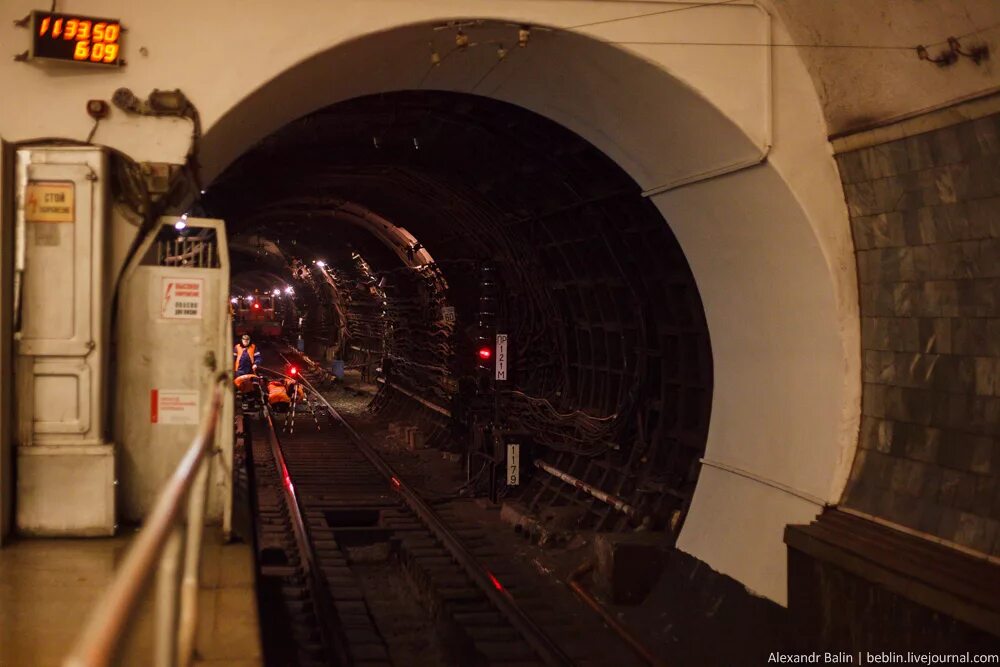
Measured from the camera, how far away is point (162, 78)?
232 inches

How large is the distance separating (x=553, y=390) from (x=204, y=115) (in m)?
8.17

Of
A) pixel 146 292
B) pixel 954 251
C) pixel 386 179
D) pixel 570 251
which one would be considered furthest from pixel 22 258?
pixel 386 179

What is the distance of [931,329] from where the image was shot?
233 inches

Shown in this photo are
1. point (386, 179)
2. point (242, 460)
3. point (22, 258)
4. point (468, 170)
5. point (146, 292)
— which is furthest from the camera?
point (386, 179)

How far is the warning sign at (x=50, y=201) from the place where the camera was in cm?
571

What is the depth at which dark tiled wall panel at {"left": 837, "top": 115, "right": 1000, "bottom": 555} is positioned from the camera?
539 centimetres

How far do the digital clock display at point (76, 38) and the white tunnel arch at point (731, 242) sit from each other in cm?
74

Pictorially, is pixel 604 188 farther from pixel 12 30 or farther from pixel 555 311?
pixel 12 30

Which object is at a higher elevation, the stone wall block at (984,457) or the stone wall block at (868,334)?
the stone wall block at (868,334)

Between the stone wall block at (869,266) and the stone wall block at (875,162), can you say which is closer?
the stone wall block at (875,162)

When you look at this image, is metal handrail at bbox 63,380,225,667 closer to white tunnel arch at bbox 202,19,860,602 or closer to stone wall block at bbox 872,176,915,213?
white tunnel arch at bbox 202,19,860,602

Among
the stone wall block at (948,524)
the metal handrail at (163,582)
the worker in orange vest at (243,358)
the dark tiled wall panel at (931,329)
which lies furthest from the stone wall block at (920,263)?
the worker in orange vest at (243,358)

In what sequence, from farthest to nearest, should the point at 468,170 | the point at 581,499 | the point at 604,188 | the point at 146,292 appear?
the point at 468,170 → the point at 581,499 → the point at 604,188 → the point at 146,292

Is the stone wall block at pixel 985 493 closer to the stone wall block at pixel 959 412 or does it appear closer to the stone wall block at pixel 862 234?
the stone wall block at pixel 959 412
